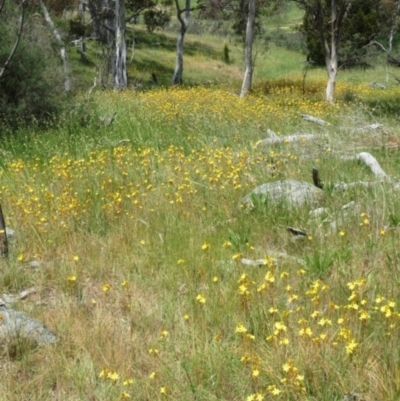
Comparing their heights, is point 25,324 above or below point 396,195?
below

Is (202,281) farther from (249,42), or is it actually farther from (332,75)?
(249,42)

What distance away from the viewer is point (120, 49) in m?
21.0

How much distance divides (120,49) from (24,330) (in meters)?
19.4

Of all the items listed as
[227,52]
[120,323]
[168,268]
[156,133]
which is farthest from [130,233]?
[227,52]

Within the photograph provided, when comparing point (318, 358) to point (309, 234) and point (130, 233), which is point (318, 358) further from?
point (130, 233)

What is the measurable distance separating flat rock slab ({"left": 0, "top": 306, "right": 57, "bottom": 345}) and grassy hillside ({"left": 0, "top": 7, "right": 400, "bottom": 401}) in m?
0.06

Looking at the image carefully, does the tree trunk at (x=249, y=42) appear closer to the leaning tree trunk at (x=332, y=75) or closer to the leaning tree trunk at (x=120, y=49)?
the leaning tree trunk at (x=332, y=75)

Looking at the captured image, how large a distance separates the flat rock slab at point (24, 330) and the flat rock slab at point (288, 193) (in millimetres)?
2346

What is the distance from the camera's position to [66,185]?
18.8ft

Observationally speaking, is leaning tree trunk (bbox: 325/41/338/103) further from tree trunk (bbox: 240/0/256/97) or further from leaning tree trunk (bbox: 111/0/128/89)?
leaning tree trunk (bbox: 111/0/128/89)

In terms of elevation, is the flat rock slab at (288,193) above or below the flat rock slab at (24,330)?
above

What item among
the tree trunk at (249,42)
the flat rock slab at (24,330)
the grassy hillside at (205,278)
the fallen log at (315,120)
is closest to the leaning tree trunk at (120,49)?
the tree trunk at (249,42)

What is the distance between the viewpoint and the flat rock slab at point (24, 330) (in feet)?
9.76

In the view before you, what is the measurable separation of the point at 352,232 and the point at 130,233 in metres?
1.85
